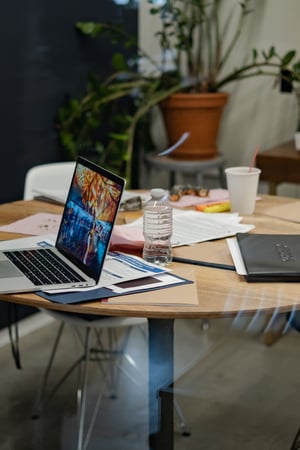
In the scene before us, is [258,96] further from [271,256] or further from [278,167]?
[271,256]

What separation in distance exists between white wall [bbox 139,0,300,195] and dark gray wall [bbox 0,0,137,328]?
1.73ft

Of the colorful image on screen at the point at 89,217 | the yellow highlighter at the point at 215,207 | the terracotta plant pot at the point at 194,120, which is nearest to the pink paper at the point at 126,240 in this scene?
the colorful image on screen at the point at 89,217

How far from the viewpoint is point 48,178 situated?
2.61m

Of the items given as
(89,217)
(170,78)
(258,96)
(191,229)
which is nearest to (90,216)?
(89,217)

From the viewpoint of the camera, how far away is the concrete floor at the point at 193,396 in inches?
87.1

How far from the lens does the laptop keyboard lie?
1541 mm

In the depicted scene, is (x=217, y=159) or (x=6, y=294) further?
(x=217, y=159)

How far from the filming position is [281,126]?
11.3ft

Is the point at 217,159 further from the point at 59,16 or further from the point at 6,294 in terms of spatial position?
the point at 6,294

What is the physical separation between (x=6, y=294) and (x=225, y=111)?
231cm

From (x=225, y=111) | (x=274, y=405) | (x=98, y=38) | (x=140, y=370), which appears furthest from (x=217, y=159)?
(x=274, y=405)

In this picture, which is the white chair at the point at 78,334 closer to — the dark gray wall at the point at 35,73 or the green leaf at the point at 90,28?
the dark gray wall at the point at 35,73

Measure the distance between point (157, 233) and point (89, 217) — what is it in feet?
0.59

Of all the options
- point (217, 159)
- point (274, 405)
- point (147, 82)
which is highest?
point (147, 82)
